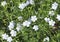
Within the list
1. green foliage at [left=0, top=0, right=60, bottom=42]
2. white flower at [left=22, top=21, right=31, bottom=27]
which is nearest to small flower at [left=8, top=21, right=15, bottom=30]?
green foliage at [left=0, top=0, right=60, bottom=42]

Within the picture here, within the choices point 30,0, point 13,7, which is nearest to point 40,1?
point 30,0

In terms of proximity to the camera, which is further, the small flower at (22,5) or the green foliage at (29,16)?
the small flower at (22,5)

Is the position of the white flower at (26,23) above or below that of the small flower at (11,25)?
below

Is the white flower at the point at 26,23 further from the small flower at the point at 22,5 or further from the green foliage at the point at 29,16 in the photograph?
the small flower at the point at 22,5

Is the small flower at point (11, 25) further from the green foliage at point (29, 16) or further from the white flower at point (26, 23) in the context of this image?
the white flower at point (26, 23)

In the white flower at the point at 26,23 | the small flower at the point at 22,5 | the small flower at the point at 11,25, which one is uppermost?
the small flower at the point at 22,5

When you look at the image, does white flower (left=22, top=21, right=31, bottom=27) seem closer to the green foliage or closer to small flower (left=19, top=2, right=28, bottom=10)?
the green foliage

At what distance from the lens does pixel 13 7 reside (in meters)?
3.82

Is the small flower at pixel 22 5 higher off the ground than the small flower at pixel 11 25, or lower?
higher

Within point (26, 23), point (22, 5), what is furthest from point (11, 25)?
point (22, 5)

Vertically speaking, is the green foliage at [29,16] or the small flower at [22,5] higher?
the small flower at [22,5]

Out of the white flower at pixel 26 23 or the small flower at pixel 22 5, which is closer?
the white flower at pixel 26 23

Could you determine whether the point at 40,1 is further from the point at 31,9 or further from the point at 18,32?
the point at 18,32

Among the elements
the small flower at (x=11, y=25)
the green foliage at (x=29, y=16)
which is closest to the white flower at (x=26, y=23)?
the green foliage at (x=29, y=16)
